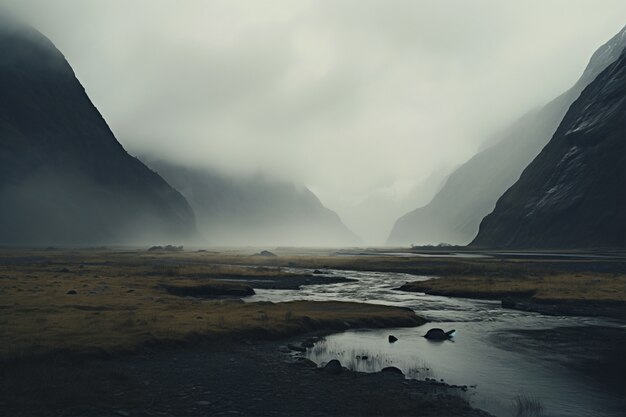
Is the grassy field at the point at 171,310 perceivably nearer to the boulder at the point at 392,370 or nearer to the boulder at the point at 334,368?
the boulder at the point at 334,368

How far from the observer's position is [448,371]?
26.5 meters

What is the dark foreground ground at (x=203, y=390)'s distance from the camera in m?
19.3

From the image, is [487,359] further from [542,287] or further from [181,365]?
[542,287]

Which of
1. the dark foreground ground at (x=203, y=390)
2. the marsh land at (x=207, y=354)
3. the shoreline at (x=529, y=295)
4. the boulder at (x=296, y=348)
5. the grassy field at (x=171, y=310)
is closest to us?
the dark foreground ground at (x=203, y=390)

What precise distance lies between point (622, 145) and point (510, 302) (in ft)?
544

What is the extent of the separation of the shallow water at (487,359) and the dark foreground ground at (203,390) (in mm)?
2525

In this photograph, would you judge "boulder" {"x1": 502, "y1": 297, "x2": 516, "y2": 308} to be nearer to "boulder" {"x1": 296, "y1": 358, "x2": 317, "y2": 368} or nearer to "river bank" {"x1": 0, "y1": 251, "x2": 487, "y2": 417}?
"river bank" {"x1": 0, "y1": 251, "x2": 487, "y2": 417}

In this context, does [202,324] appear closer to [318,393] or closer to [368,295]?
[318,393]

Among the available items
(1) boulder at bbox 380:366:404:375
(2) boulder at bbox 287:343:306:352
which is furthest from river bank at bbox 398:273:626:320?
(2) boulder at bbox 287:343:306:352

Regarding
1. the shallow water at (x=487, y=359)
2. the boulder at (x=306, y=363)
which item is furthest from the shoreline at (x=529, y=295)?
the boulder at (x=306, y=363)

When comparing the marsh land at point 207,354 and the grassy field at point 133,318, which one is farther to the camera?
the grassy field at point 133,318

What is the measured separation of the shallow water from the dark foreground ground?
2525mm

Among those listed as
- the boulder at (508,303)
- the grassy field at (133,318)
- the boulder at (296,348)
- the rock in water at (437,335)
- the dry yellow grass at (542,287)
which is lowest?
the boulder at (296,348)

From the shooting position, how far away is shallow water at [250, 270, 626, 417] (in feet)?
71.9
